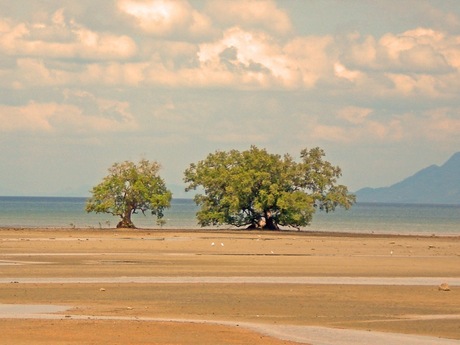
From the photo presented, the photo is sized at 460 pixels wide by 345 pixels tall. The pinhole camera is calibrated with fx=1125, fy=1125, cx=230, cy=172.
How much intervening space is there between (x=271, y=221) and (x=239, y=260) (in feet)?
137

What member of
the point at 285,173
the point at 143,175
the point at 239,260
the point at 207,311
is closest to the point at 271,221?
the point at 285,173

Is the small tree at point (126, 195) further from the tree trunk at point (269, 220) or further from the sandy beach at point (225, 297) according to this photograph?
the sandy beach at point (225, 297)

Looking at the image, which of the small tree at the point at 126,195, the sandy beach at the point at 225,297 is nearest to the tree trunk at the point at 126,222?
the small tree at the point at 126,195

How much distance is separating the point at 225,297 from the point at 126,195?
59809 millimetres

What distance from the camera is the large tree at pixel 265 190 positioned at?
86812 millimetres

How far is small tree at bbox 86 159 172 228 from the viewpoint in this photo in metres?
88.4

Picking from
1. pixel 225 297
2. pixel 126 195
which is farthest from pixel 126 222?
pixel 225 297

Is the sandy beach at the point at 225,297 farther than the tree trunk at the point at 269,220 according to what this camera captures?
No

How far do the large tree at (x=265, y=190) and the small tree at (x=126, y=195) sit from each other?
3.68 metres

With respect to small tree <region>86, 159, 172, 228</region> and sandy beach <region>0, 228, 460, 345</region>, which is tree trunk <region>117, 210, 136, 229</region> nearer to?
small tree <region>86, 159, 172, 228</region>

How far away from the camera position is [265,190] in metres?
87.3

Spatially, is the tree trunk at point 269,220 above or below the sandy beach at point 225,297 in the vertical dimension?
above

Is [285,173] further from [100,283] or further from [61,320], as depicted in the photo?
[61,320]

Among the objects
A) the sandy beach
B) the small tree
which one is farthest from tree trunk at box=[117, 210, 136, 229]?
the sandy beach
